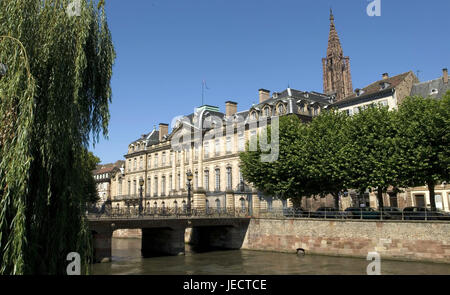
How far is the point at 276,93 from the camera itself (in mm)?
50250

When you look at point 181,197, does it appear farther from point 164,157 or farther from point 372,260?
point 372,260

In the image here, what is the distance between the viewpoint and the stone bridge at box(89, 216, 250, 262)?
2955cm

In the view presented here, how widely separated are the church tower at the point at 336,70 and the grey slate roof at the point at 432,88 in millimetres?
47953

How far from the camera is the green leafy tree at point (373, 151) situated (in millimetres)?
29078

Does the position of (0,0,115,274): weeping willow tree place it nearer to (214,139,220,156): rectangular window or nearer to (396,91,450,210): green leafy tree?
(396,91,450,210): green leafy tree

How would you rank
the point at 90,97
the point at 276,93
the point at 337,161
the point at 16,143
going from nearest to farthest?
the point at 16,143, the point at 90,97, the point at 337,161, the point at 276,93

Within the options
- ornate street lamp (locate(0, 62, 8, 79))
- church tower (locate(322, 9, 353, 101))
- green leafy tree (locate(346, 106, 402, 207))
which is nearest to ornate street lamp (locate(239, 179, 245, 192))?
green leafy tree (locate(346, 106, 402, 207))

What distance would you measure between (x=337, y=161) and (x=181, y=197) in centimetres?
2960

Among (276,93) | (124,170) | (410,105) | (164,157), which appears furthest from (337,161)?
(124,170)

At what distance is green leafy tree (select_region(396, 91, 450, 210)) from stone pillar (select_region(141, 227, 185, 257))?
18.8 meters

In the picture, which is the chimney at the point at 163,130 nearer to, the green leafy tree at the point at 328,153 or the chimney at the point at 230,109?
the chimney at the point at 230,109

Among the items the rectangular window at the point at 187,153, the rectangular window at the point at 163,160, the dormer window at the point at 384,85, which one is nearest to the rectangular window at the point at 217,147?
the rectangular window at the point at 187,153

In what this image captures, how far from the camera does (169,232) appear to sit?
114 feet

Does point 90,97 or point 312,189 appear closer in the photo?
point 90,97
